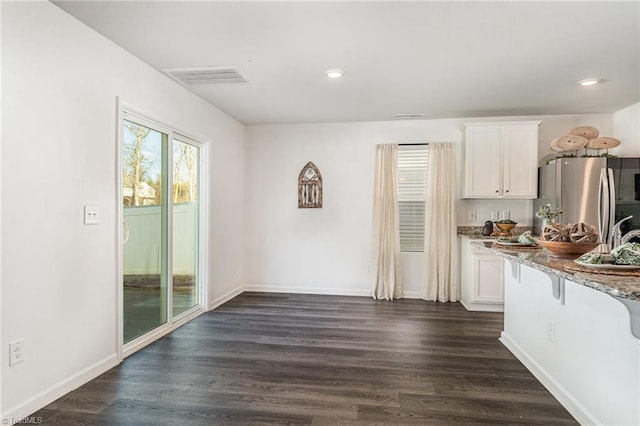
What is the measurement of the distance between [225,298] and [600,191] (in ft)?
15.4

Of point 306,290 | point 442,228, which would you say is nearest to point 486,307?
point 442,228

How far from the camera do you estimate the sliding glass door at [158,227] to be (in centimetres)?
304

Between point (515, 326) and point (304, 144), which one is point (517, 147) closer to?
point (515, 326)

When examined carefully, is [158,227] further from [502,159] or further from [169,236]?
[502,159]

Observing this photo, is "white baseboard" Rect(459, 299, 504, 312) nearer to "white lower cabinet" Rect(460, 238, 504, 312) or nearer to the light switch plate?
"white lower cabinet" Rect(460, 238, 504, 312)

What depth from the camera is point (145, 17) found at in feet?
7.59

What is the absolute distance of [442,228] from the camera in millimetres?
4734

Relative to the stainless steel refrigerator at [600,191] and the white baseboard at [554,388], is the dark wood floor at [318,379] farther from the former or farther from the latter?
the stainless steel refrigerator at [600,191]

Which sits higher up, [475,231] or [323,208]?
[323,208]

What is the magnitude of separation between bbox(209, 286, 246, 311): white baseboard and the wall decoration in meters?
1.56

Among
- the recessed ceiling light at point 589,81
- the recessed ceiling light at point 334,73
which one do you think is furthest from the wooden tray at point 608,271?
the recessed ceiling light at point 589,81

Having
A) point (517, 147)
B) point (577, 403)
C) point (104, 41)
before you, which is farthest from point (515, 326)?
point (104, 41)

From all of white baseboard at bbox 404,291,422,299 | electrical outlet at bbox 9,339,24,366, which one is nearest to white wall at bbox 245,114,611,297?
white baseboard at bbox 404,291,422,299

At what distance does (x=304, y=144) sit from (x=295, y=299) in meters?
2.27
